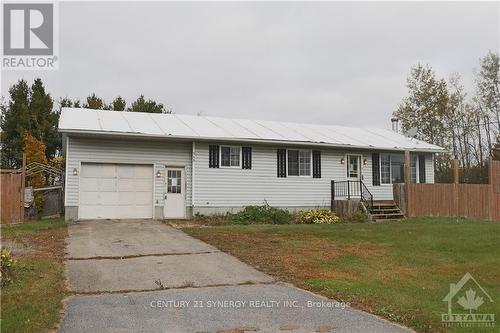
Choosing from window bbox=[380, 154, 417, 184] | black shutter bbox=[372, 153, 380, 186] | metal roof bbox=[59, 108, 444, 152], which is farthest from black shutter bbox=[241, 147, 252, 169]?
window bbox=[380, 154, 417, 184]

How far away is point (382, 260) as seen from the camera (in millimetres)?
9555

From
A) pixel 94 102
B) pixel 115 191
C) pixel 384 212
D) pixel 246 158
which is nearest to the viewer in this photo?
pixel 115 191

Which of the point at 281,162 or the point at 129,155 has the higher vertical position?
the point at 129,155

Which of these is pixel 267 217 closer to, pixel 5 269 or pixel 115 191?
pixel 115 191

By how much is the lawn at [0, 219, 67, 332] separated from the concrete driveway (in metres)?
0.21

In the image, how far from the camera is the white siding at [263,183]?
56.9ft

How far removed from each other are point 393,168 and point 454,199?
3460 millimetres

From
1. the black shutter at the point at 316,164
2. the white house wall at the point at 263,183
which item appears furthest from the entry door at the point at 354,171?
the black shutter at the point at 316,164

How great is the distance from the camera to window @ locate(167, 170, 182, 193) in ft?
56.2

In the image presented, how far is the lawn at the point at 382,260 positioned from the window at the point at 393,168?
530 centimetres

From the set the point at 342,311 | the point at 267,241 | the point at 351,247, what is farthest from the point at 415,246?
the point at 342,311

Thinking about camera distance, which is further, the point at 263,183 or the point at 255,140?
the point at 263,183

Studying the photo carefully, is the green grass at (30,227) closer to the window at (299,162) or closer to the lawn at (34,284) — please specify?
the lawn at (34,284)

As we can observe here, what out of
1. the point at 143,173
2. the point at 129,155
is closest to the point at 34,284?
the point at 129,155
